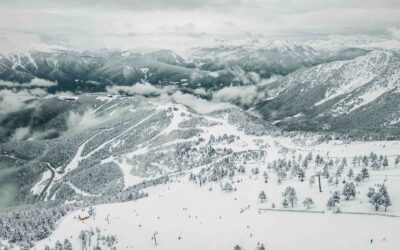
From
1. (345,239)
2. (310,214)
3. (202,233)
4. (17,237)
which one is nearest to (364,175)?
(310,214)

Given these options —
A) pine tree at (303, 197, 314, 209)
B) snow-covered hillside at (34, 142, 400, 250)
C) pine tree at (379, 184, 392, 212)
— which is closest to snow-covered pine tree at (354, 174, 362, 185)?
snow-covered hillside at (34, 142, 400, 250)

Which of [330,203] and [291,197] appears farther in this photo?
[291,197]

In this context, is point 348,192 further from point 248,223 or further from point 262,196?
point 248,223

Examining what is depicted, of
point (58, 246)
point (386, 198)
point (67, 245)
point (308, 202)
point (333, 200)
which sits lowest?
point (58, 246)

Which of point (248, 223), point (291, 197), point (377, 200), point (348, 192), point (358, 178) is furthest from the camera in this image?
point (358, 178)

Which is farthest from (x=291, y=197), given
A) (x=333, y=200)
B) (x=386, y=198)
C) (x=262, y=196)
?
(x=386, y=198)

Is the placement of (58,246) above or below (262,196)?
below

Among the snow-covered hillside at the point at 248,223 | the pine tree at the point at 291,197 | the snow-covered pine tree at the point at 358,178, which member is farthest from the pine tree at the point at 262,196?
the snow-covered pine tree at the point at 358,178

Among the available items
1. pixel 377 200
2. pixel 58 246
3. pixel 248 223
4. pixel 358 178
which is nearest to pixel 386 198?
pixel 377 200

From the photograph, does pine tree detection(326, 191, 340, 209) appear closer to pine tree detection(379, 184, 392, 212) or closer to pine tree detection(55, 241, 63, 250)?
pine tree detection(379, 184, 392, 212)

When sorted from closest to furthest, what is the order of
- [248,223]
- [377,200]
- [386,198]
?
[386,198]
[377,200]
[248,223]

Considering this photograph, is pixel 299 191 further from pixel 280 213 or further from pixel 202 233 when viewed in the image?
pixel 202 233
